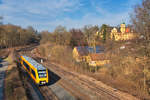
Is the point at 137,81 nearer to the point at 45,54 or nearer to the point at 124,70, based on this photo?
the point at 124,70

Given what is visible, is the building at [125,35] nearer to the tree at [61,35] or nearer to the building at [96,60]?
the building at [96,60]

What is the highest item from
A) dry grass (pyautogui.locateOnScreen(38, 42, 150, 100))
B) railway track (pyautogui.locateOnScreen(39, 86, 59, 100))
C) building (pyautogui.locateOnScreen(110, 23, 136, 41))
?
building (pyautogui.locateOnScreen(110, 23, 136, 41))

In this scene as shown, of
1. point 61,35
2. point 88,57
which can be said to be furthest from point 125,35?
point 61,35

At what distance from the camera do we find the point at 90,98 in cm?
1295

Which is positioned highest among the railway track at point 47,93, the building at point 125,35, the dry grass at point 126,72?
the building at point 125,35

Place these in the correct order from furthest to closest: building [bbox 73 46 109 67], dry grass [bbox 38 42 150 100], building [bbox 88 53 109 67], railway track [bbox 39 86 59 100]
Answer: building [bbox 88 53 109 67]
building [bbox 73 46 109 67]
dry grass [bbox 38 42 150 100]
railway track [bbox 39 86 59 100]

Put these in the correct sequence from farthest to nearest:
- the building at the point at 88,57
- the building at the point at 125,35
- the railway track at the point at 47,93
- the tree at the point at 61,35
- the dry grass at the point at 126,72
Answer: the tree at the point at 61,35 → the building at the point at 88,57 → the building at the point at 125,35 → the dry grass at the point at 126,72 → the railway track at the point at 47,93

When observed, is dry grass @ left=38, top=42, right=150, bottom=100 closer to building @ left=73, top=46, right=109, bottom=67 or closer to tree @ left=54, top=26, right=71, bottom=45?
building @ left=73, top=46, right=109, bottom=67

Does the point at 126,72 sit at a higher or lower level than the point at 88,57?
lower

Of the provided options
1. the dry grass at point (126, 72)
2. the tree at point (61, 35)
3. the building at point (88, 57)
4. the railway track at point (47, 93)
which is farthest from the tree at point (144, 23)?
the tree at point (61, 35)

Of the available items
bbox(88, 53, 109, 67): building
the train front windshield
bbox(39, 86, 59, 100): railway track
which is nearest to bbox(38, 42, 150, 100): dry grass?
bbox(88, 53, 109, 67): building

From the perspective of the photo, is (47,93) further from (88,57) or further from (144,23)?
(88,57)

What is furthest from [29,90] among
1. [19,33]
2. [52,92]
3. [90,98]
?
[19,33]

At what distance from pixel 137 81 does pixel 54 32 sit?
37.9m
